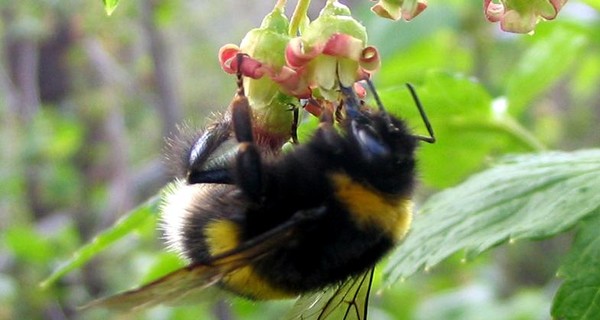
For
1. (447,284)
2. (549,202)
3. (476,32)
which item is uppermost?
(549,202)

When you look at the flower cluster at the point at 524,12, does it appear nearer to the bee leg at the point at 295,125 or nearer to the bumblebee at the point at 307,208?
the bumblebee at the point at 307,208

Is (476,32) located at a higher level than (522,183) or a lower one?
lower

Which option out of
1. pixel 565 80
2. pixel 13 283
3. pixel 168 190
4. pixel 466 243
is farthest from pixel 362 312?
pixel 565 80

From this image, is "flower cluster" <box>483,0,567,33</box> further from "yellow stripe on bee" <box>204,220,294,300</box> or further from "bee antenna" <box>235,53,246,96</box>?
"yellow stripe on bee" <box>204,220,294,300</box>

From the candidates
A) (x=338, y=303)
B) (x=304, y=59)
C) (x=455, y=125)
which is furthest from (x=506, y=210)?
(x=455, y=125)

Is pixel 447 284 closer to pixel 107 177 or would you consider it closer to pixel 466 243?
pixel 107 177

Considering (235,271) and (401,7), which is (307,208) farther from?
(401,7)
